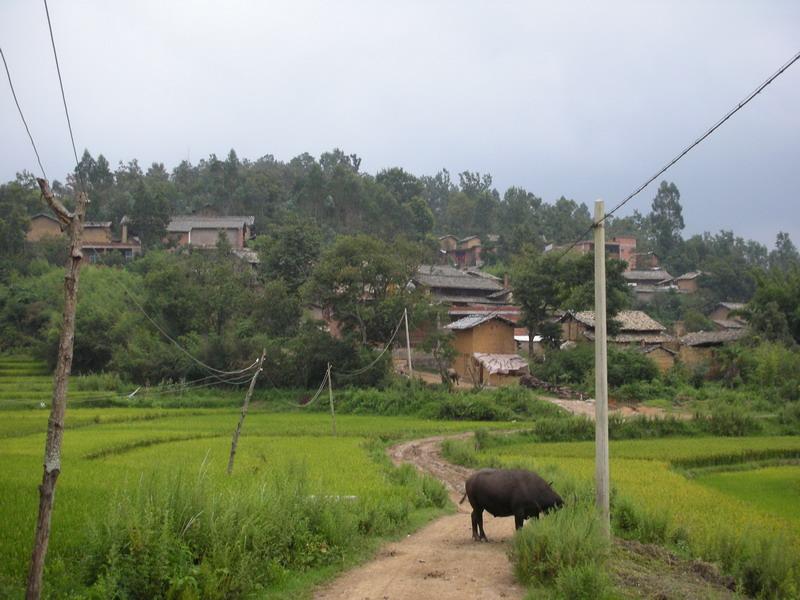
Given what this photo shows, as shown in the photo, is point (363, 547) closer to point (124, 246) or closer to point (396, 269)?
point (396, 269)

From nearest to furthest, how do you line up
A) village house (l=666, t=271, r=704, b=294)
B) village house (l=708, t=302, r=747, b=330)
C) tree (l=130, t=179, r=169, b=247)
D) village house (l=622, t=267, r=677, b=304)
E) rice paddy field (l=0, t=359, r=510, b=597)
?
rice paddy field (l=0, t=359, r=510, b=597), village house (l=708, t=302, r=747, b=330), tree (l=130, t=179, r=169, b=247), village house (l=622, t=267, r=677, b=304), village house (l=666, t=271, r=704, b=294)

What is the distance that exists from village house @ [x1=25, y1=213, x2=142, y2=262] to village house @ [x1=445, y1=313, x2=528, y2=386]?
3201 centimetres

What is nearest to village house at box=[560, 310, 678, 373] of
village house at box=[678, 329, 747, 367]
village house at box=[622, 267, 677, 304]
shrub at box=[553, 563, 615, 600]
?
village house at box=[678, 329, 747, 367]

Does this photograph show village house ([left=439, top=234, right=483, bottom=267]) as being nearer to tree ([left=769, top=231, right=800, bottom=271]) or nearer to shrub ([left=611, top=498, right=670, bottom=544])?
tree ([left=769, top=231, right=800, bottom=271])

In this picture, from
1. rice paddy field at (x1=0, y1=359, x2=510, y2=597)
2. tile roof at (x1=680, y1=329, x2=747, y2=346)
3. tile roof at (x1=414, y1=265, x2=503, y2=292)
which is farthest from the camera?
tile roof at (x1=414, y1=265, x2=503, y2=292)

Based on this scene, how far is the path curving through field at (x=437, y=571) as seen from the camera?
950cm

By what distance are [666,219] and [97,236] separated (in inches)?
2451

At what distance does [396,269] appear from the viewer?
44562 millimetres

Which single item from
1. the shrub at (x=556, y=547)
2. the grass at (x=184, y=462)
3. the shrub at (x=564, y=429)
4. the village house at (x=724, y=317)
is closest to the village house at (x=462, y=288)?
the village house at (x=724, y=317)

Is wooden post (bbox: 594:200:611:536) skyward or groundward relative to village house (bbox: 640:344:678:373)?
groundward

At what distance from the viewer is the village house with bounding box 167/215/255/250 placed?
7012cm

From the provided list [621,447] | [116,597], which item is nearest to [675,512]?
[116,597]

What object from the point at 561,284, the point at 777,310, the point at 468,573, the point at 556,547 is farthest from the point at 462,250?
the point at 556,547

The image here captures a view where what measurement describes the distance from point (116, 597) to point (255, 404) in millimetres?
36769
